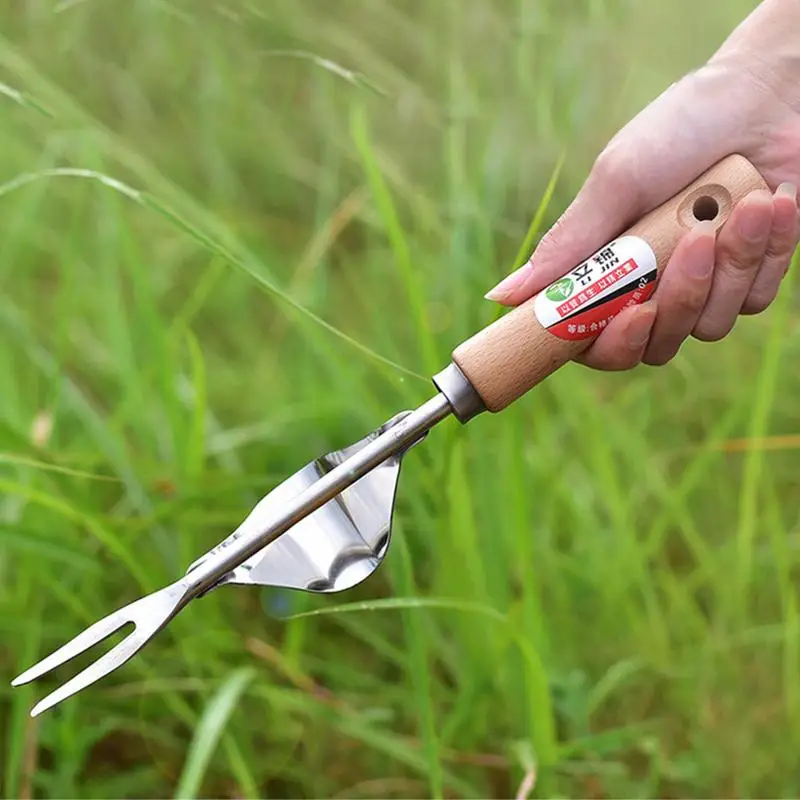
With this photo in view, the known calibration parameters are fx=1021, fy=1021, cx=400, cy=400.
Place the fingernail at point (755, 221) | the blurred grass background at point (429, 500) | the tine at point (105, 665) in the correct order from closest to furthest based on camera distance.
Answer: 1. the tine at point (105, 665)
2. the fingernail at point (755, 221)
3. the blurred grass background at point (429, 500)

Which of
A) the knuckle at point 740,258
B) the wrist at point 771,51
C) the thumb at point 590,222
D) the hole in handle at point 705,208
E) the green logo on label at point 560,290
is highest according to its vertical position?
the wrist at point 771,51

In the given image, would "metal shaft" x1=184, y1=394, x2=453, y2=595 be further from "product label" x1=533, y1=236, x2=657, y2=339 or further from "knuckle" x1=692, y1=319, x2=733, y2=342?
"knuckle" x1=692, y1=319, x2=733, y2=342

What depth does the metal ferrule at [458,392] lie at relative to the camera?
0.57 m

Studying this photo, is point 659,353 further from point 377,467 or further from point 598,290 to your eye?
point 377,467

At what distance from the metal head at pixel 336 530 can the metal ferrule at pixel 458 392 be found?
0.03 meters

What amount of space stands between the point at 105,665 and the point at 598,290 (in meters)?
0.34

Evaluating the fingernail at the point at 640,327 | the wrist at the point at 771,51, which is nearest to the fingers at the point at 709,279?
the fingernail at the point at 640,327

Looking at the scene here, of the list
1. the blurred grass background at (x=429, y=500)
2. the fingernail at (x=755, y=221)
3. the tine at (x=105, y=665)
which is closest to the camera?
the tine at (x=105, y=665)

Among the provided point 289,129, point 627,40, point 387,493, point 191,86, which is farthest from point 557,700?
point 191,86

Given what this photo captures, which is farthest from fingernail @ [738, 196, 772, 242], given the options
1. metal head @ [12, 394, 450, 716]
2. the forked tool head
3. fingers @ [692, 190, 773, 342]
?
the forked tool head

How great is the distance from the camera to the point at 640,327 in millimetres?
621

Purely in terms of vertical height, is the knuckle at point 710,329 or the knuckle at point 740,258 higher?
the knuckle at point 740,258

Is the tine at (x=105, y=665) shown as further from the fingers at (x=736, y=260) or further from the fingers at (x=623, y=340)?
the fingers at (x=736, y=260)

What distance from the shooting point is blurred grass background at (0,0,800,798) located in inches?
31.9
